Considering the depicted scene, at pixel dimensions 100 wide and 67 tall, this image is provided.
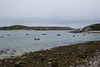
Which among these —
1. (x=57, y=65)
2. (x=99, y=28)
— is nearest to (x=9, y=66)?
(x=57, y=65)

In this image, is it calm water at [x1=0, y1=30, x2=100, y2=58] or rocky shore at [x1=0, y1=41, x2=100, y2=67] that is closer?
rocky shore at [x1=0, y1=41, x2=100, y2=67]

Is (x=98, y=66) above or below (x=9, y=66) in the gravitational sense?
above

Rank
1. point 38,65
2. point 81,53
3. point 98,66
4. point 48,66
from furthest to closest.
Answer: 1. point 81,53
2. point 38,65
3. point 48,66
4. point 98,66

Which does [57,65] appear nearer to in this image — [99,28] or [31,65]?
[31,65]

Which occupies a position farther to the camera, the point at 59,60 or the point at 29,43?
the point at 29,43

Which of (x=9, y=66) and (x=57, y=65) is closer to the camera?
(x=57, y=65)

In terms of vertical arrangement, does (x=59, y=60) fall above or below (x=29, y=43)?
above

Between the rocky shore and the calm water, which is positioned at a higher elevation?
the rocky shore

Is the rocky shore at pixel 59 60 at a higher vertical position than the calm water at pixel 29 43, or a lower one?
higher

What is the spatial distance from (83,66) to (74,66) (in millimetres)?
677

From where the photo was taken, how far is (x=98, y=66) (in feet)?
24.5

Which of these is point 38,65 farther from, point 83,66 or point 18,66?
point 83,66

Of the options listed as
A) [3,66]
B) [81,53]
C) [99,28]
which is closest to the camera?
[3,66]

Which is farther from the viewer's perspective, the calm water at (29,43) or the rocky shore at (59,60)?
the calm water at (29,43)
